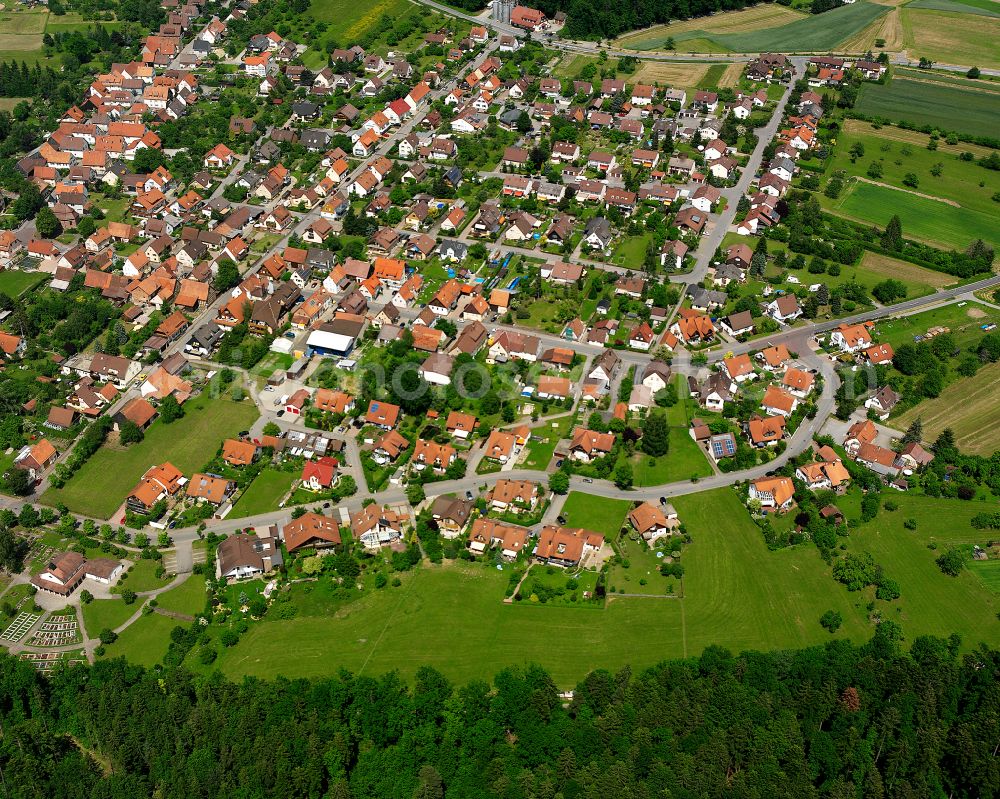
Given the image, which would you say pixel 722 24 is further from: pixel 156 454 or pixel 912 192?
pixel 156 454

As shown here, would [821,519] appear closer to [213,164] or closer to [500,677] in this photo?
[500,677]

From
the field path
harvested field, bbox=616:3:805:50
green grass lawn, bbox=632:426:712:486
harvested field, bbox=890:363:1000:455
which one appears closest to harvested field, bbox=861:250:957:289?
harvested field, bbox=890:363:1000:455

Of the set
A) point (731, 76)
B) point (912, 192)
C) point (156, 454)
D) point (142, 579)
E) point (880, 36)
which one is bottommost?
point (142, 579)

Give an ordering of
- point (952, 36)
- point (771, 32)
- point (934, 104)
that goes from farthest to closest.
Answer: point (771, 32) < point (952, 36) < point (934, 104)

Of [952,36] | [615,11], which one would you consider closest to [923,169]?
[952,36]

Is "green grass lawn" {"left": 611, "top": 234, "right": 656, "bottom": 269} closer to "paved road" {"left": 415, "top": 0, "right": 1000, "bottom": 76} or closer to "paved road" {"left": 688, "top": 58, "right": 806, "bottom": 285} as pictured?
"paved road" {"left": 688, "top": 58, "right": 806, "bottom": 285}

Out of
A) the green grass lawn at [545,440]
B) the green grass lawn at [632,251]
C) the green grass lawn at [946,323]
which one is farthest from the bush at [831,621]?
the green grass lawn at [632,251]

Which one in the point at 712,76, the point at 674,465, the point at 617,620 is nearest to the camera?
the point at 617,620

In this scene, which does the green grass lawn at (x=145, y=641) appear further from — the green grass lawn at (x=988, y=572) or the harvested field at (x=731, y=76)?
the harvested field at (x=731, y=76)

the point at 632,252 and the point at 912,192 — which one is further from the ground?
the point at 912,192
